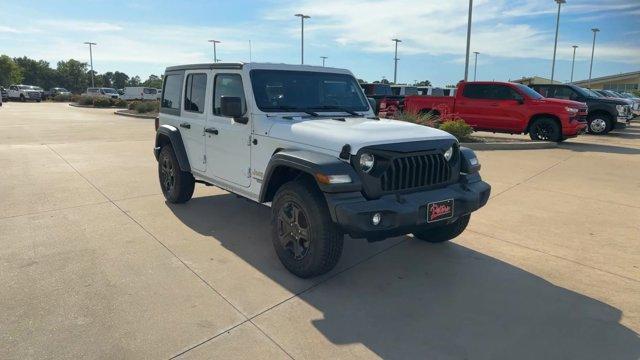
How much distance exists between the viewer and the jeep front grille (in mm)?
3561

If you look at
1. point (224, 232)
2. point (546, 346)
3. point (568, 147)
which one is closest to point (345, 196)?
point (546, 346)

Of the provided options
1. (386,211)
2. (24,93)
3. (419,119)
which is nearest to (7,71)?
(24,93)

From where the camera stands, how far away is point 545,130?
12.6 m

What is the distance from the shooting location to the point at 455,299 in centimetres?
357

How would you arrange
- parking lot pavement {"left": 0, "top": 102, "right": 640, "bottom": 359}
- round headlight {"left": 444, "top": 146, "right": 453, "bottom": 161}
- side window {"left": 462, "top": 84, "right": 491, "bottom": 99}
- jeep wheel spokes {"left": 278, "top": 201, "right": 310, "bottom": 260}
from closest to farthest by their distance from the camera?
parking lot pavement {"left": 0, "top": 102, "right": 640, "bottom": 359}, jeep wheel spokes {"left": 278, "top": 201, "right": 310, "bottom": 260}, round headlight {"left": 444, "top": 146, "right": 453, "bottom": 161}, side window {"left": 462, "top": 84, "right": 491, "bottom": 99}

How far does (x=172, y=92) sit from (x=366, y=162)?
361 cm

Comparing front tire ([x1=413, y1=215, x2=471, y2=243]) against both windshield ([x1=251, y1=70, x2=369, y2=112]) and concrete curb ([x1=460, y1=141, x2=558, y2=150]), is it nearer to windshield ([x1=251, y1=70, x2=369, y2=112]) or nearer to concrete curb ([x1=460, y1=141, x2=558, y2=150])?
windshield ([x1=251, y1=70, x2=369, y2=112])

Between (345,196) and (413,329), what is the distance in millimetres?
1042

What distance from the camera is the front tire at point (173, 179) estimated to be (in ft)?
19.1

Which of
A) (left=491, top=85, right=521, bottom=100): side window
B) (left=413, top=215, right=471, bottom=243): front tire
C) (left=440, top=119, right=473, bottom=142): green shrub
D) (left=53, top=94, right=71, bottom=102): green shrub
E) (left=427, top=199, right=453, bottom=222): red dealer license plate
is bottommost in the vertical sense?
(left=413, top=215, right=471, bottom=243): front tire

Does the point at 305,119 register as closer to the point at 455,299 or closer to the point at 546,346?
the point at 455,299

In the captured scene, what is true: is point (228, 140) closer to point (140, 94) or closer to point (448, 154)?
point (448, 154)

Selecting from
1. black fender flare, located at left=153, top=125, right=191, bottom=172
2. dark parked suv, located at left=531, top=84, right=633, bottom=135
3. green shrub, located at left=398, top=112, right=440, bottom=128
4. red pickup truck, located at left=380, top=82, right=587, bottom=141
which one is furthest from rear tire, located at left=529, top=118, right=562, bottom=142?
black fender flare, located at left=153, top=125, right=191, bottom=172

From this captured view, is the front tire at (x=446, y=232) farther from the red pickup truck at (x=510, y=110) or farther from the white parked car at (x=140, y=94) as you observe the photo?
the white parked car at (x=140, y=94)
